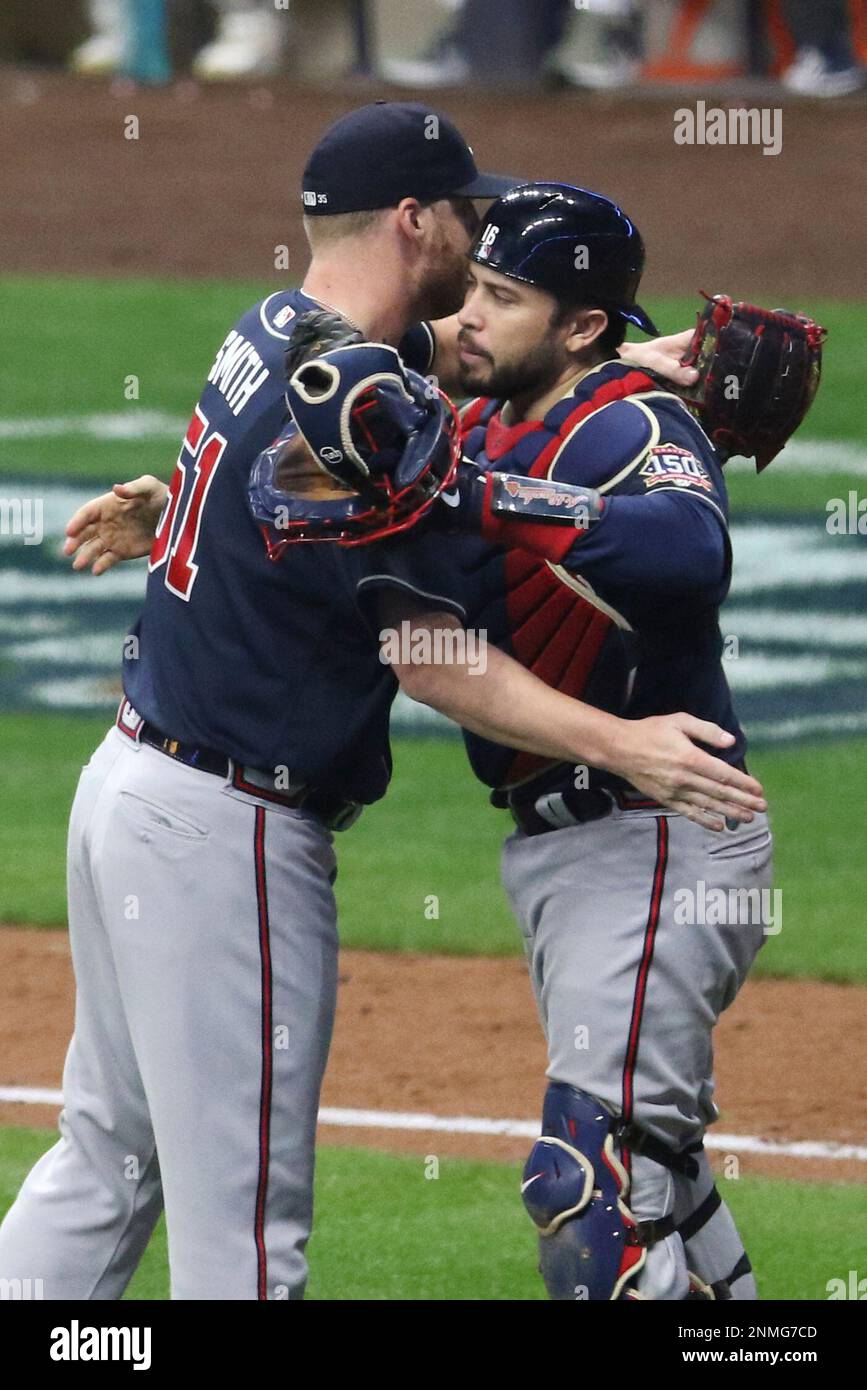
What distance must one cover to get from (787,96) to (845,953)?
1505cm

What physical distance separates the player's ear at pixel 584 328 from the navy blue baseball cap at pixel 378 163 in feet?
1.02

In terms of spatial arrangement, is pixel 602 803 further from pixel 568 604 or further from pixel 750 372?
pixel 750 372

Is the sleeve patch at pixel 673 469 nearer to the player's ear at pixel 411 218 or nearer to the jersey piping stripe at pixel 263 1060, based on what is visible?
the player's ear at pixel 411 218

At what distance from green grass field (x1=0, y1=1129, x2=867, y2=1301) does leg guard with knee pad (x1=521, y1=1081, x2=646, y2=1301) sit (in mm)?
891

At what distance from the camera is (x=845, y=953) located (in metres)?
7.37

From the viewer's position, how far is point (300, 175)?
20.3 meters

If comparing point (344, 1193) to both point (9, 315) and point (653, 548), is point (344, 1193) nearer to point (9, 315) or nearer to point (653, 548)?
point (653, 548)

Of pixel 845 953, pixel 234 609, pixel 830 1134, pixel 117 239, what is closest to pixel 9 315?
pixel 117 239

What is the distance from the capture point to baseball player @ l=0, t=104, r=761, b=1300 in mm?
3875

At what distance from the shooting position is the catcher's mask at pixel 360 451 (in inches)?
142

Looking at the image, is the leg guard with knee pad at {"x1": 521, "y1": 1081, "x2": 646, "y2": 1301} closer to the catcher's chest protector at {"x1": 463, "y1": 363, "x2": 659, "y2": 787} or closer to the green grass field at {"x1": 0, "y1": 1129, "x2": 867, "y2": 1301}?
the catcher's chest protector at {"x1": 463, "y1": 363, "x2": 659, "y2": 787}

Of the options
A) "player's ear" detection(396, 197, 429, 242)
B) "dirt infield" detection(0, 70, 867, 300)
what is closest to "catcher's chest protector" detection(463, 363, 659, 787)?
"player's ear" detection(396, 197, 429, 242)
